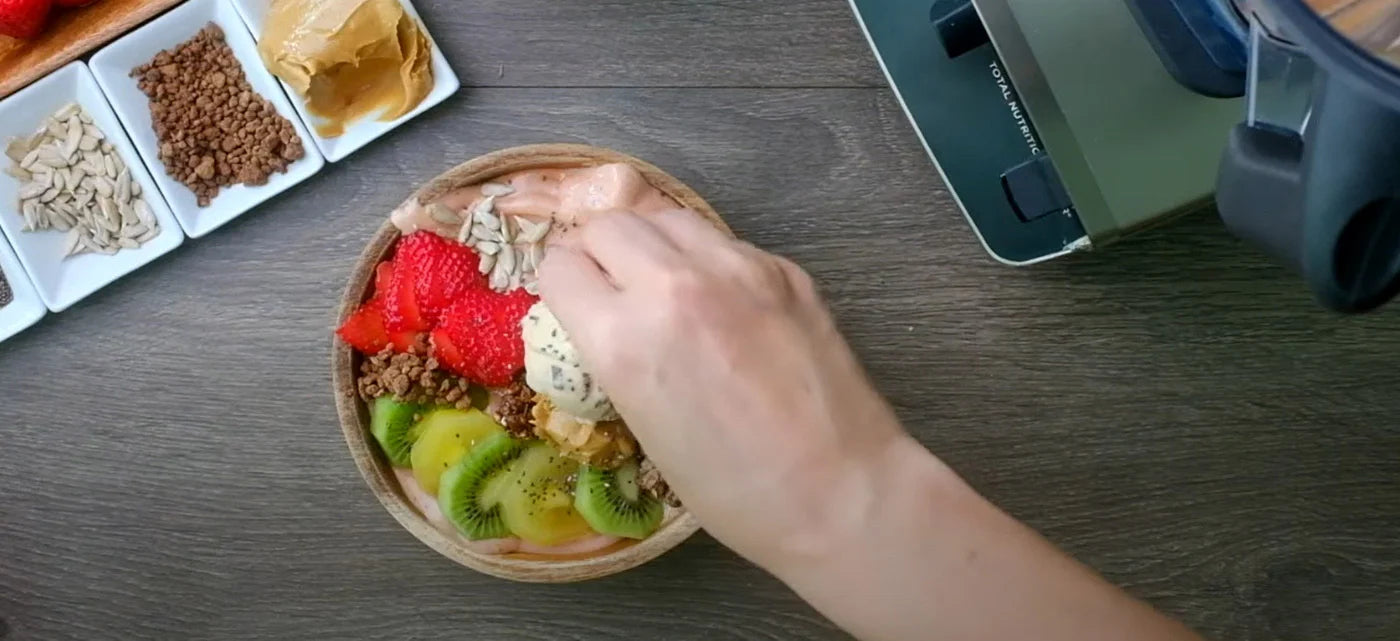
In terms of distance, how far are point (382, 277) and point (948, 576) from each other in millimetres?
456

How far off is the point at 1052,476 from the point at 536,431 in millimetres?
397

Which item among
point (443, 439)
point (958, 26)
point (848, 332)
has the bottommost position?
point (848, 332)

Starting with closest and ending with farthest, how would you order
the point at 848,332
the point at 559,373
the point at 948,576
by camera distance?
1. the point at 948,576
2. the point at 559,373
3. the point at 848,332

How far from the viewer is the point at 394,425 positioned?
0.72 m

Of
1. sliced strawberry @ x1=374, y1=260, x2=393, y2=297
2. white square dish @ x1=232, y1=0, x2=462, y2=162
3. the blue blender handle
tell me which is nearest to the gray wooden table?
white square dish @ x1=232, y1=0, x2=462, y2=162

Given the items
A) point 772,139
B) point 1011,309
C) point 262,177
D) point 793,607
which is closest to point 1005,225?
point 1011,309

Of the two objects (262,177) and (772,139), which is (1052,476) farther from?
(262,177)

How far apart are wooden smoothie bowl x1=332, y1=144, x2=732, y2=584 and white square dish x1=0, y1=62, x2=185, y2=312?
0.21 metres

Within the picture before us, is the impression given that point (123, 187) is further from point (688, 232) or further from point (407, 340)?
point (688, 232)

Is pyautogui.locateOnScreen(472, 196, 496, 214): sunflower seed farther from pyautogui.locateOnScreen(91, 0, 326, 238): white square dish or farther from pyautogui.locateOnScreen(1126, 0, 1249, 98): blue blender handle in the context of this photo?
pyautogui.locateOnScreen(1126, 0, 1249, 98): blue blender handle

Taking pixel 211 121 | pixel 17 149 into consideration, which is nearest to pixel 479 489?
pixel 211 121

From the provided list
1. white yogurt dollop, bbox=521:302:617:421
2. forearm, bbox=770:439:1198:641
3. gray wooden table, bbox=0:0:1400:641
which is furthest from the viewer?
gray wooden table, bbox=0:0:1400:641

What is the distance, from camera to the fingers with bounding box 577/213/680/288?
48 centimetres

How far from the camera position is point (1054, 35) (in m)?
0.61
